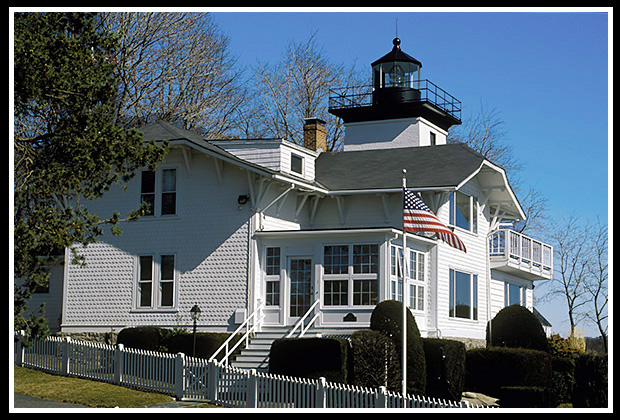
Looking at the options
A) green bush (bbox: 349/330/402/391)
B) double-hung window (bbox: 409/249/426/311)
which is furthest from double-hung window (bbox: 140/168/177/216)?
green bush (bbox: 349/330/402/391)

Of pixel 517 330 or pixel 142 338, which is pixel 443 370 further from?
pixel 142 338

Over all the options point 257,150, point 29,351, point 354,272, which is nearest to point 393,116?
point 257,150

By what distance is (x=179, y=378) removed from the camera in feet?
62.4

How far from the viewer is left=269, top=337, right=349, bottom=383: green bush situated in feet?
67.3

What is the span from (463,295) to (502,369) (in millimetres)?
3389

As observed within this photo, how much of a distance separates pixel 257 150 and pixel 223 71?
15.4 m

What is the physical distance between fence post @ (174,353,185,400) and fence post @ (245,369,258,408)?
1796mm

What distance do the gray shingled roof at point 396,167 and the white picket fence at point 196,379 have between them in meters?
8.71

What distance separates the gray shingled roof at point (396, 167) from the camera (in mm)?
26594

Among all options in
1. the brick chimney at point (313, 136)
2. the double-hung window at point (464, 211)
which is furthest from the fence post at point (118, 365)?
the brick chimney at point (313, 136)

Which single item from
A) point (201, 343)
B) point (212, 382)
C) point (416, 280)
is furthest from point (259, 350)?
point (416, 280)

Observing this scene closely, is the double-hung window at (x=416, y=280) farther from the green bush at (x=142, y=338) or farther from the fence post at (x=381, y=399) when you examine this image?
the fence post at (x=381, y=399)

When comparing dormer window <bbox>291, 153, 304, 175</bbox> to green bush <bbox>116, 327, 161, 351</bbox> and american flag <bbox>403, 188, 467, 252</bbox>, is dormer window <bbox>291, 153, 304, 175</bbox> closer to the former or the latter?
green bush <bbox>116, 327, 161, 351</bbox>

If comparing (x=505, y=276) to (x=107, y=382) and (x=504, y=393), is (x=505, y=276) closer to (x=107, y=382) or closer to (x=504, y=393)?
A: (x=504, y=393)
